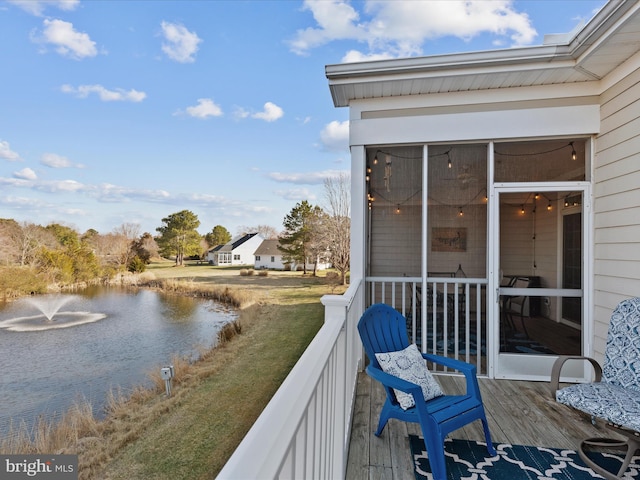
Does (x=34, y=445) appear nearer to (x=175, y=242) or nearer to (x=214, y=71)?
(x=214, y=71)

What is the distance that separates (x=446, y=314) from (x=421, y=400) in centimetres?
200

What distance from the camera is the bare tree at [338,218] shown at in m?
18.3

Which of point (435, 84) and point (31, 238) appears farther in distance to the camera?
point (31, 238)

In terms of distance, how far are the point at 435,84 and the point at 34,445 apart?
9.30 metres

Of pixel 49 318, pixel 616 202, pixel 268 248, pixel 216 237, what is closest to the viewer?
pixel 616 202

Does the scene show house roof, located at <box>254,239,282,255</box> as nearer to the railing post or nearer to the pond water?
the pond water

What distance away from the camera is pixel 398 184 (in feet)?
12.6

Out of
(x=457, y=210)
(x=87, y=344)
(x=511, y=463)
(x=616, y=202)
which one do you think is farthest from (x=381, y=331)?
(x=87, y=344)

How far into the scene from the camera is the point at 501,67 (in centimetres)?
316

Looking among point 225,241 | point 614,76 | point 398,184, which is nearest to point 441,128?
point 398,184

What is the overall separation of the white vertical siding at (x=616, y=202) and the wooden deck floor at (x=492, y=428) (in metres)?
0.95

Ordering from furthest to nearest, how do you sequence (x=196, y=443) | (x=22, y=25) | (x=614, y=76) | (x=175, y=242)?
1. (x=175, y=242)
2. (x=22, y=25)
3. (x=196, y=443)
4. (x=614, y=76)

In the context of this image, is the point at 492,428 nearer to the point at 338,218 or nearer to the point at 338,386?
the point at 338,386

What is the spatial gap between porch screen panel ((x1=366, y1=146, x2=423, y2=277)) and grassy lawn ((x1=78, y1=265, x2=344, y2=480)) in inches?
162
